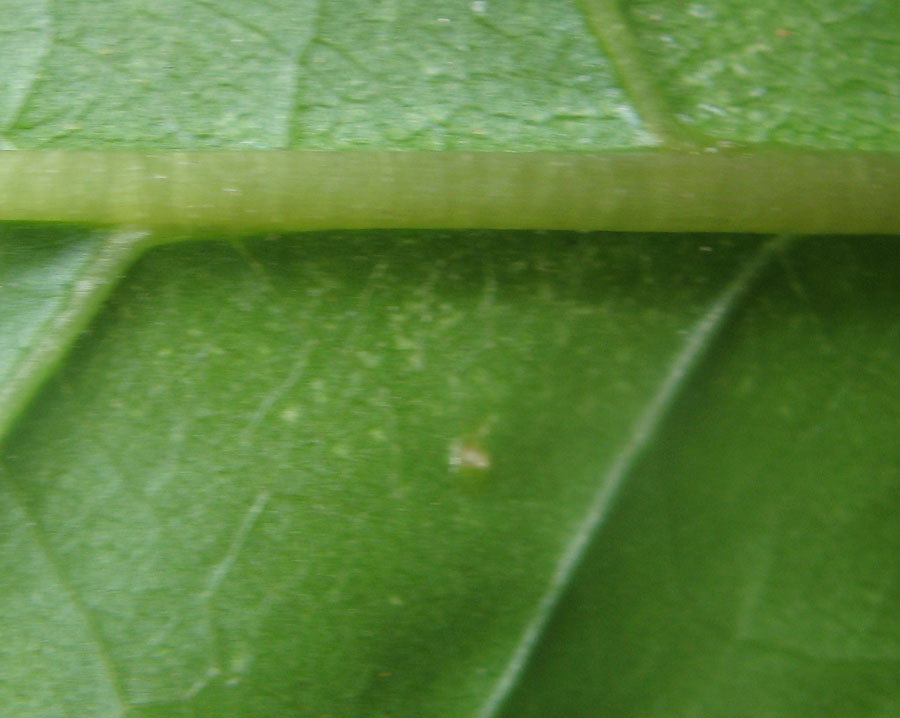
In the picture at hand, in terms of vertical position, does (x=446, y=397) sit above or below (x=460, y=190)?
below

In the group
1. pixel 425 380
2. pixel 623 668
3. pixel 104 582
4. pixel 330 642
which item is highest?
pixel 425 380

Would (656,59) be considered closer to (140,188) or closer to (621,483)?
(621,483)

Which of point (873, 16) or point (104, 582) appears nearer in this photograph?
point (104, 582)

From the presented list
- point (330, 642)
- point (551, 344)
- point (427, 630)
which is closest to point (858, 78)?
point (551, 344)
